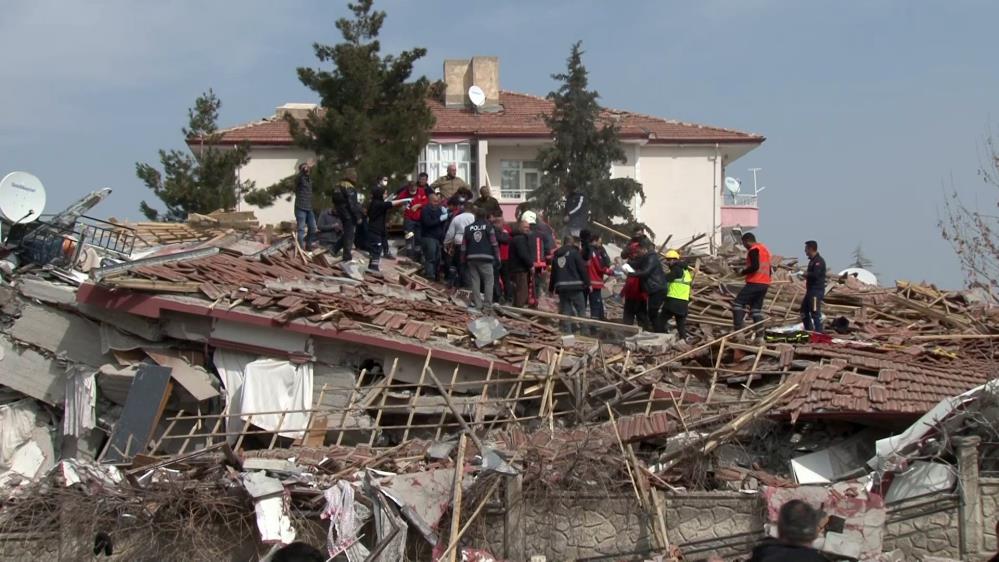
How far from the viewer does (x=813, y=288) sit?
19062mm

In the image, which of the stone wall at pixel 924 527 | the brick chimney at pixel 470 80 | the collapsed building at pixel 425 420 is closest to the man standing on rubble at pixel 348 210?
the collapsed building at pixel 425 420

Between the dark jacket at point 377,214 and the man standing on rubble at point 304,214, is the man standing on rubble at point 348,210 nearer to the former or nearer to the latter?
the dark jacket at point 377,214

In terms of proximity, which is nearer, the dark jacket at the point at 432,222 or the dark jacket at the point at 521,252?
the dark jacket at the point at 521,252

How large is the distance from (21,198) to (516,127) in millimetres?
25404

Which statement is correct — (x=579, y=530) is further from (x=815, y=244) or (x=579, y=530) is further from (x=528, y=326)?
(x=815, y=244)

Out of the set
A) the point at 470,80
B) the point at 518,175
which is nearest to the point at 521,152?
the point at 518,175

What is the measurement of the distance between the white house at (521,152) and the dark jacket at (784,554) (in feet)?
117

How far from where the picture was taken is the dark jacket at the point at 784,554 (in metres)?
6.13

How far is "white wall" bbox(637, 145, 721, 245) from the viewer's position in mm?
43938

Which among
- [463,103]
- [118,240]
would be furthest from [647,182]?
[118,240]

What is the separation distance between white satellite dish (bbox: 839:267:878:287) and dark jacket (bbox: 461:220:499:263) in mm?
9958

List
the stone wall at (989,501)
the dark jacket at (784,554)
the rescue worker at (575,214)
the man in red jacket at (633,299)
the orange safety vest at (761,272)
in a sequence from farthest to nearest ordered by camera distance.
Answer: the rescue worker at (575,214) < the man in red jacket at (633,299) < the orange safety vest at (761,272) < the stone wall at (989,501) < the dark jacket at (784,554)

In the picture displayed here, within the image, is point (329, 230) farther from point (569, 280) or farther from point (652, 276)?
point (652, 276)

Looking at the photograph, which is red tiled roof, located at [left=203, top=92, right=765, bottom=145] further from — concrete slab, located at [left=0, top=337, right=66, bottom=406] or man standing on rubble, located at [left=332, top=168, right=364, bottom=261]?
concrete slab, located at [left=0, top=337, right=66, bottom=406]
